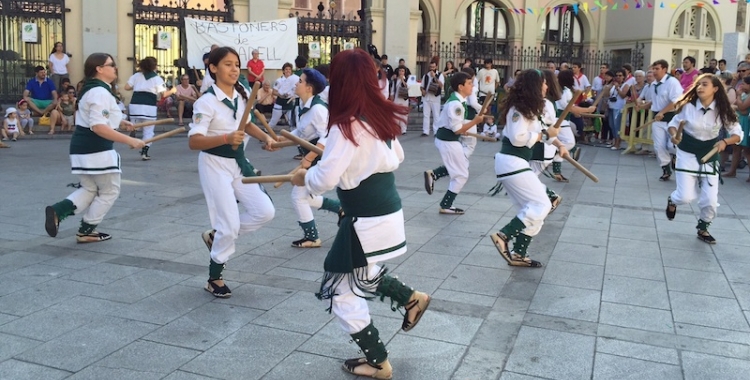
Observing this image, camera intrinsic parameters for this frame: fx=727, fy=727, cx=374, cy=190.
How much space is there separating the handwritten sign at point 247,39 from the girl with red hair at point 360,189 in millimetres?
14152

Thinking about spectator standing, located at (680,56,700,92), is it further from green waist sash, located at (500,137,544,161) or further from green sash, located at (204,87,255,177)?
green sash, located at (204,87,255,177)

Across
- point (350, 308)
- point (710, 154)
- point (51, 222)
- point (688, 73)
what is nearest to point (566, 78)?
point (710, 154)

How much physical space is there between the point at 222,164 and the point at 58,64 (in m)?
13.4

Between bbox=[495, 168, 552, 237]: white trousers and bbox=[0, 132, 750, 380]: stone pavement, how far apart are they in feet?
1.27

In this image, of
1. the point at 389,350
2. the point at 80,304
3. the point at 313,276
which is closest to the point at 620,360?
the point at 389,350

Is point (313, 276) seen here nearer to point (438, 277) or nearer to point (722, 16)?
point (438, 277)

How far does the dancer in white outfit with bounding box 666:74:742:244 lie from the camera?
703 cm

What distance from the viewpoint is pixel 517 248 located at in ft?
20.0

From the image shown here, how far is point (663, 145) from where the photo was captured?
11.7 metres

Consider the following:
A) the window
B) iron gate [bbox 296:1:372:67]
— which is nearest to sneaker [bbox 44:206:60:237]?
iron gate [bbox 296:1:372:67]

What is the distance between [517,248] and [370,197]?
8.75 ft

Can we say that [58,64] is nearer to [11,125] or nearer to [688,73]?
[11,125]

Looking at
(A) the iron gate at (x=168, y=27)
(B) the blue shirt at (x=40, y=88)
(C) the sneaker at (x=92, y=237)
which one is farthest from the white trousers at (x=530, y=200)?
(A) the iron gate at (x=168, y=27)

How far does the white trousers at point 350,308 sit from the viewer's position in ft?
12.4
